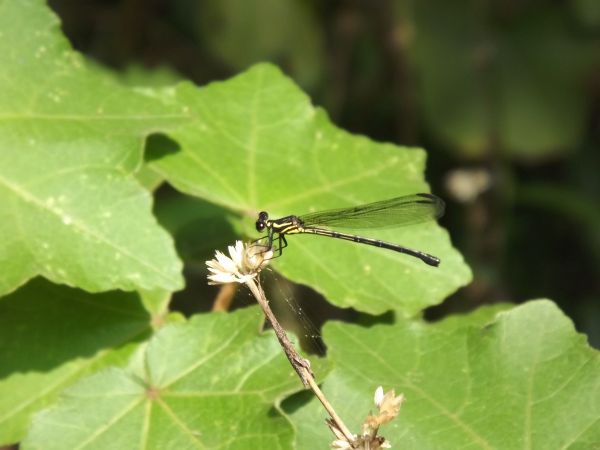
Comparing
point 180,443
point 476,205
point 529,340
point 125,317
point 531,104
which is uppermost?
point 531,104

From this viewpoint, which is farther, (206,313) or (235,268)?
(206,313)

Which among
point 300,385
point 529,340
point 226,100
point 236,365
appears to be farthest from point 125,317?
point 529,340

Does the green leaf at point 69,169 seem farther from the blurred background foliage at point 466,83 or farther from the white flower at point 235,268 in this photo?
the blurred background foliage at point 466,83

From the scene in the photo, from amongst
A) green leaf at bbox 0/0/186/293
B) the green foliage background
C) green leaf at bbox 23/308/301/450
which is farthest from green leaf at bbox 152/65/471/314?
green leaf at bbox 23/308/301/450

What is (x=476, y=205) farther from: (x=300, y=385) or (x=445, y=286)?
(x=300, y=385)

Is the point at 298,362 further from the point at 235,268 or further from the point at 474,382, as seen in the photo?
the point at 474,382

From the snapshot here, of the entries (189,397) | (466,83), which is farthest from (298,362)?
(466,83)
